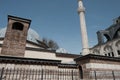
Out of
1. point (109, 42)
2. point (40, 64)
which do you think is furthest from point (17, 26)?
point (109, 42)

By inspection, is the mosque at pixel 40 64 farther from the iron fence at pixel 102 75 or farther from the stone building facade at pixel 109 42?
the stone building facade at pixel 109 42

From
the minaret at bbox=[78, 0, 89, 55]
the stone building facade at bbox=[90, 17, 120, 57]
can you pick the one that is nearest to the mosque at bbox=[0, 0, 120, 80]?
the minaret at bbox=[78, 0, 89, 55]

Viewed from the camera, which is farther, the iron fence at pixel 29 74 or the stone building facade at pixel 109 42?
the stone building facade at pixel 109 42

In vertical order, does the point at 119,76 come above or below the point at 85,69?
below

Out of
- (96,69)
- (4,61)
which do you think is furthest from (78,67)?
(4,61)

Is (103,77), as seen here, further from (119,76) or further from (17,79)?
(17,79)

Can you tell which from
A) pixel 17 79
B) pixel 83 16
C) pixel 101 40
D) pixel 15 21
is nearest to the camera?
pixel 17 79

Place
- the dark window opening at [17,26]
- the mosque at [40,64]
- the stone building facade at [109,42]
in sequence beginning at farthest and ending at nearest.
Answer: the stone building facade at [109,42] < the dark window opening at [17,26] < the mosque at [40,64]

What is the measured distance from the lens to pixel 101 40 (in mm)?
32750

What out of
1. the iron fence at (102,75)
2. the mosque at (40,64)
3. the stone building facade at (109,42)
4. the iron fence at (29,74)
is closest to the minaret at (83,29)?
the mosque at (40,64)

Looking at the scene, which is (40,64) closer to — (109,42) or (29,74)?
(29,74)

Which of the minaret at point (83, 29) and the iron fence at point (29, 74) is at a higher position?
the minaret at point (83, 29)

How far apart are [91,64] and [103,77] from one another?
1695 mm

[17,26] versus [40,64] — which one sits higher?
[17,26]
